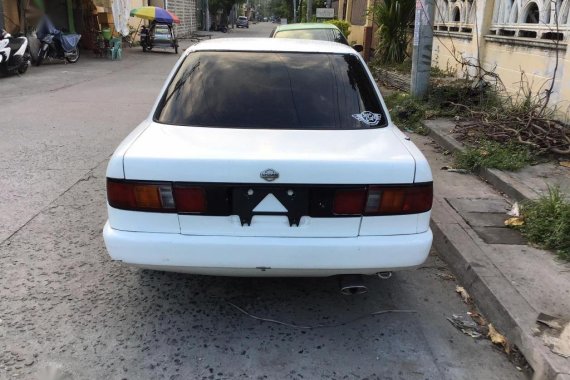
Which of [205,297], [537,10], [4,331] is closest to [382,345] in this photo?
[205,297]

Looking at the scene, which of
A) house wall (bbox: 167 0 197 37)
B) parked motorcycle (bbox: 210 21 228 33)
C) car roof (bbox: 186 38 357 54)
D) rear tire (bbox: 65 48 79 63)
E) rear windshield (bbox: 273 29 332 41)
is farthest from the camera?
parked motorcycle (bbox: 210 21 228 33)

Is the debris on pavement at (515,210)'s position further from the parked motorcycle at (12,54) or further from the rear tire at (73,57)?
the rear tire at (73,57)

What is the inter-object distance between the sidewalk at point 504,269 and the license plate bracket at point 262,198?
146cm

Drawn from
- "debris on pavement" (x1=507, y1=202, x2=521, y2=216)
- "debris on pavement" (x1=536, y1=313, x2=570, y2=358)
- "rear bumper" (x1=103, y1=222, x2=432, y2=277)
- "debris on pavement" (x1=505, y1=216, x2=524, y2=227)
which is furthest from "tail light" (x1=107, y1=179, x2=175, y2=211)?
"debris on pavement" (x1=507, y1=202, x2=521, y2=216)

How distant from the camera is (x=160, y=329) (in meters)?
3.15

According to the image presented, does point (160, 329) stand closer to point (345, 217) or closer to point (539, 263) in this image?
point (345, 217)

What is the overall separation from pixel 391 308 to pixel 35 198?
147 inches

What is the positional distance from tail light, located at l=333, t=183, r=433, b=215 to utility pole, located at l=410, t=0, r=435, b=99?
6.25 m

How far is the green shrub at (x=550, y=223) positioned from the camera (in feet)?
13.0

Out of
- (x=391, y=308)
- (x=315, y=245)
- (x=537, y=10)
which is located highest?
(x=537, y=10)

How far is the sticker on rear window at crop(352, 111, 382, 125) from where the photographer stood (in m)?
3.49

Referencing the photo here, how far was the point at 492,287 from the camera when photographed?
3.42 meters

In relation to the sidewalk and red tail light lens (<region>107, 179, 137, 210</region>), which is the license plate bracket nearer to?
red tail light lens (<region>107, 179, 137, 210</region>)

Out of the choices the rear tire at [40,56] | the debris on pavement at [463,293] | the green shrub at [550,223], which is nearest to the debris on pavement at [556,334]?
the debris on pavement at [463,293]
